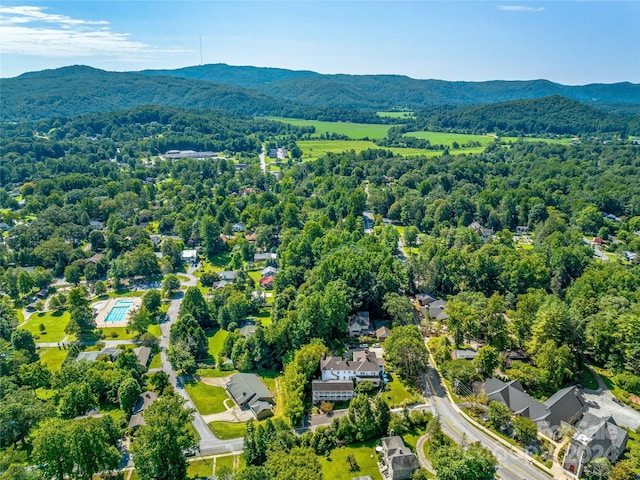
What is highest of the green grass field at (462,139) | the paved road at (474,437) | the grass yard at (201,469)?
the green grass field at (462,139)

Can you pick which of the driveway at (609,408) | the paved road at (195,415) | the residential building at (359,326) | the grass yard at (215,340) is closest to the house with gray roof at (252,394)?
the paved road at (195,415)

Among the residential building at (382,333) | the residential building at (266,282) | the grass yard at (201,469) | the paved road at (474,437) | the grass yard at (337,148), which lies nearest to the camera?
the paved road at (474,437)

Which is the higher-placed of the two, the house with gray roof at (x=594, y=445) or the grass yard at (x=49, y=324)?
the house with gray roof at (x=594, y=445)

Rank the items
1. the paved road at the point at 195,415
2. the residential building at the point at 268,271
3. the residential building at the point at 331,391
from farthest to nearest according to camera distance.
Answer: the residential building at the point at 268,271, the residential building at the point at 331,391, the paved road at the point at 195,415

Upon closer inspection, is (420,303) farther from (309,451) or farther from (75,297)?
(75,297)

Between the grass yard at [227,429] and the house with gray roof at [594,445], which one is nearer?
the house with gray roof at [594,445]

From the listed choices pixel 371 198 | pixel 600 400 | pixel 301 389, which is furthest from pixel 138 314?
pixel 371 198

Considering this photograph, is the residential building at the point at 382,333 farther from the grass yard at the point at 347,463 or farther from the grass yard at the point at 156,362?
the grass yard at the point at 156,362

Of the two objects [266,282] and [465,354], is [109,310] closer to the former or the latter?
[266,282]
